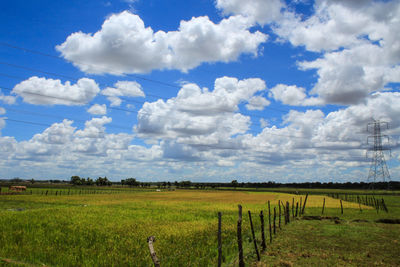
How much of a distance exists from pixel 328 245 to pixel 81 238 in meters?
15.8

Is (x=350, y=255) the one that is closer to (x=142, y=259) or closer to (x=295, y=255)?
(x=295, y=255)

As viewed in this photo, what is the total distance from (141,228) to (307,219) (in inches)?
782

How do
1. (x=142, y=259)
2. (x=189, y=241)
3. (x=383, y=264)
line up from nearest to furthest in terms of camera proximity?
1. (x=142, y=259)
2. (x=383, y=264)
3. (x=189, y=241)

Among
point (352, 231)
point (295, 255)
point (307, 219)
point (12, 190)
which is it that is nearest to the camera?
point (295, 255)

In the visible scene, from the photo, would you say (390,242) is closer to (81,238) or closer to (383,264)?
(383,264)

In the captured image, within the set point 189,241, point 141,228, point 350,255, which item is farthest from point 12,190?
point 350,255

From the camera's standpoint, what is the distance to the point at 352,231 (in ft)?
78.2

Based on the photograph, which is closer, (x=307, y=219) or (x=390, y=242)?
(x=390, y=242)

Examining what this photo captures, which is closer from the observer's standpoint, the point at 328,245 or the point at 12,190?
the point at 328,245

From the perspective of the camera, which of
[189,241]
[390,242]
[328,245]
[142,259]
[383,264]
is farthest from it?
[390,242]

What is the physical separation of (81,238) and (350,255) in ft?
52.5

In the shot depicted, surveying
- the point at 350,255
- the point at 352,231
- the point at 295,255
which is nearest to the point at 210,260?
the point at 295,255

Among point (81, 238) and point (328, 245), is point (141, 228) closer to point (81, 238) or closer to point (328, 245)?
point (81, 238)

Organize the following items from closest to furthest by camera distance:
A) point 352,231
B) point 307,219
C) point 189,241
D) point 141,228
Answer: point 189,241 → point 141,228 → point 352,231 → point 307,219
